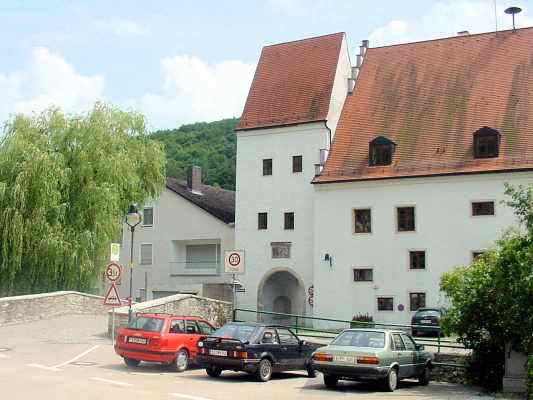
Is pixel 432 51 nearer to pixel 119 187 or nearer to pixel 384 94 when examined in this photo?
pixel 384 94

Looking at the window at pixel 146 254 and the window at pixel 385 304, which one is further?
the window at pixel 146 254

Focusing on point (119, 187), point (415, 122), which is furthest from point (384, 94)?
point (119, 187)

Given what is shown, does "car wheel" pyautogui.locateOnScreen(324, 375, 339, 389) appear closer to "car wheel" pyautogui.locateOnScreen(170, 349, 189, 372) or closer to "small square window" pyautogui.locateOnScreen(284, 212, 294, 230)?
"car wheel" pyautogui.locateOnScreen(170, 349, 189, 372)

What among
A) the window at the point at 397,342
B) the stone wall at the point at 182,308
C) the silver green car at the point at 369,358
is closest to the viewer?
the silver green car at the point at 369,358

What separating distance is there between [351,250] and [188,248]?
14786 mm

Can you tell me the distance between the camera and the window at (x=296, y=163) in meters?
40.4

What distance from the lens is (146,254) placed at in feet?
162

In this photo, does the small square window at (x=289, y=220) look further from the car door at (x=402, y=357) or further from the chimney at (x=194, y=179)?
the car door at (x=402, y=357)

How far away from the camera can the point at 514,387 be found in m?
17.6

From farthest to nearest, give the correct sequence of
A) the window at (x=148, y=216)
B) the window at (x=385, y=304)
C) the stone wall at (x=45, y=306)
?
the window at (x=148, y=216) → the window at (x=385, y=304) → the stone wall at (x=45, y=306)

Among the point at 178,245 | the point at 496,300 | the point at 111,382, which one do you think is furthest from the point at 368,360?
the point at 178,245

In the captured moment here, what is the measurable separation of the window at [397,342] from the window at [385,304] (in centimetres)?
1840

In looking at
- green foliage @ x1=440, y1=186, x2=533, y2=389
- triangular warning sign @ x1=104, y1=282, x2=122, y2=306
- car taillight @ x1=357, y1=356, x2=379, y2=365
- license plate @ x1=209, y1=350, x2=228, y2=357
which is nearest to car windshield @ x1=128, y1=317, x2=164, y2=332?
license plate @ x1=209, y1=350, x2=228, y2=357

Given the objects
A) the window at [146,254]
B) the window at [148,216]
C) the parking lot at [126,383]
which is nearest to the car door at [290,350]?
the parking lot at [126,383]
